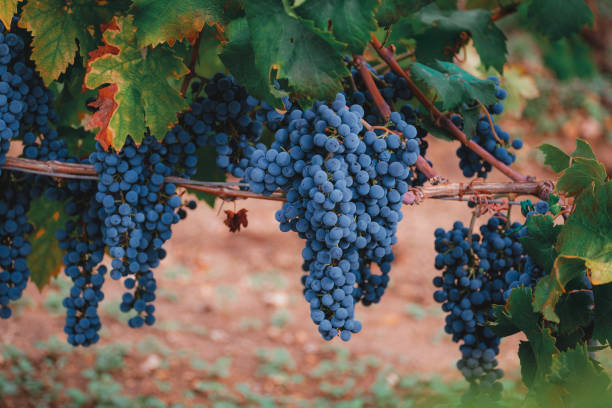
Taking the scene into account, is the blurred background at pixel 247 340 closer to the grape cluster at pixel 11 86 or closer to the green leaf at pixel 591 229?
the grape cluster at pixel 11 86

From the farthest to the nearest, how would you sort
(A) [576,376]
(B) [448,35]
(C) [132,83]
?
(B) [448,35]
(C) [132,83]
(A) [576,376]

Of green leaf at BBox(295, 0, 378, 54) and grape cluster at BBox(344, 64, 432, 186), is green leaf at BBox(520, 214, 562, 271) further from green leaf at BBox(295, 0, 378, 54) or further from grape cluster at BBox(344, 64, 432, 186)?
green leaf at BBox(295, 0, 378, 54)

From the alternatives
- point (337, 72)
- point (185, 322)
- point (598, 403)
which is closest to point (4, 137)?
point (337, 72)

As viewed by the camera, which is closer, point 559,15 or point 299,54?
point 299,54

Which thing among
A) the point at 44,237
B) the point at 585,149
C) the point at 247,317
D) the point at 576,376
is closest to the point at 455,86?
the point at 585,149

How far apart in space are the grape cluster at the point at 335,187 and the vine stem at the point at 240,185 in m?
0.07

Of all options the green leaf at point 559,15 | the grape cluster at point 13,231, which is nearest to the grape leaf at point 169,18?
the grape cluster at point 13,231

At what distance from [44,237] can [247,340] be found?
2768 millimetres

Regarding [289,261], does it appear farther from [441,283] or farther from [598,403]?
[598,403]

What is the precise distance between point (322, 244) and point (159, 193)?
1.46 ft

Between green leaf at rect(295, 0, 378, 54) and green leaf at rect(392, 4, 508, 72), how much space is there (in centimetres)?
59

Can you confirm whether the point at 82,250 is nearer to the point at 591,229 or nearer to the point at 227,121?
the point at 227,121

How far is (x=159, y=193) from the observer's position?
4.17 feet

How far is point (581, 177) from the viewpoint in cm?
97
